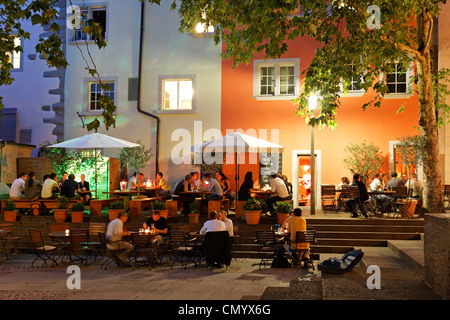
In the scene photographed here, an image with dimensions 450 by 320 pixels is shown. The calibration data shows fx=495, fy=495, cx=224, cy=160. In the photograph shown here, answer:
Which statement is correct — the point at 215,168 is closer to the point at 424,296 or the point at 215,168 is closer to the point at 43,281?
the point at 43,281

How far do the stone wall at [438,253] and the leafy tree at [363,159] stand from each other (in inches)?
479

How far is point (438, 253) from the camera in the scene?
5.28 m

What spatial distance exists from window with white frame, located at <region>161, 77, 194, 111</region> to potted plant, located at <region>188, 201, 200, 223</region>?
19.1ft

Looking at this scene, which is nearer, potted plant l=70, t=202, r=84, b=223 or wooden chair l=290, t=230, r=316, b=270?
wooden chair l=290, t=230, r=316, b=270

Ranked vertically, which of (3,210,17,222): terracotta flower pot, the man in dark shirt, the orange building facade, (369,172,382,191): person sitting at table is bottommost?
(3,210,17,222): terracotta flower pot

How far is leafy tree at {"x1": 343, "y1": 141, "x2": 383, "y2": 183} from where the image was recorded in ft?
57.8

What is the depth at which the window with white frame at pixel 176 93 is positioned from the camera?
1947 cm

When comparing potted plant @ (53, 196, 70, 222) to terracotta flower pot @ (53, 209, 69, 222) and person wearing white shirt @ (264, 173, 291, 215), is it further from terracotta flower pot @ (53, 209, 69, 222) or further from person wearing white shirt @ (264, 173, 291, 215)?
person wearing white shirt @ (264, 173, 291, 215)

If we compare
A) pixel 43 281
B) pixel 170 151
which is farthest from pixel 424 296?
pixel 170 151

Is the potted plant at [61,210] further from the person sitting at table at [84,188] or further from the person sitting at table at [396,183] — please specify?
the person sitting at table at [396,183]

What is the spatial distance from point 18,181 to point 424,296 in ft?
45.6

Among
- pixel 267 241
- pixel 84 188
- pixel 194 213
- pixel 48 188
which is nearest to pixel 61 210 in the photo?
pixel 48 188

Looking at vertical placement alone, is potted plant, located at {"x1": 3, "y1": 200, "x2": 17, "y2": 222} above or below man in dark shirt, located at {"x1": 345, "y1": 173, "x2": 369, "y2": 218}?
below

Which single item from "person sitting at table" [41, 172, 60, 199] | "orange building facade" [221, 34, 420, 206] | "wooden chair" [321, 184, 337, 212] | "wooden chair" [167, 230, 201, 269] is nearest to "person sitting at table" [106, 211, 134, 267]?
"wooden chair" [167, 230, 201, 269]
